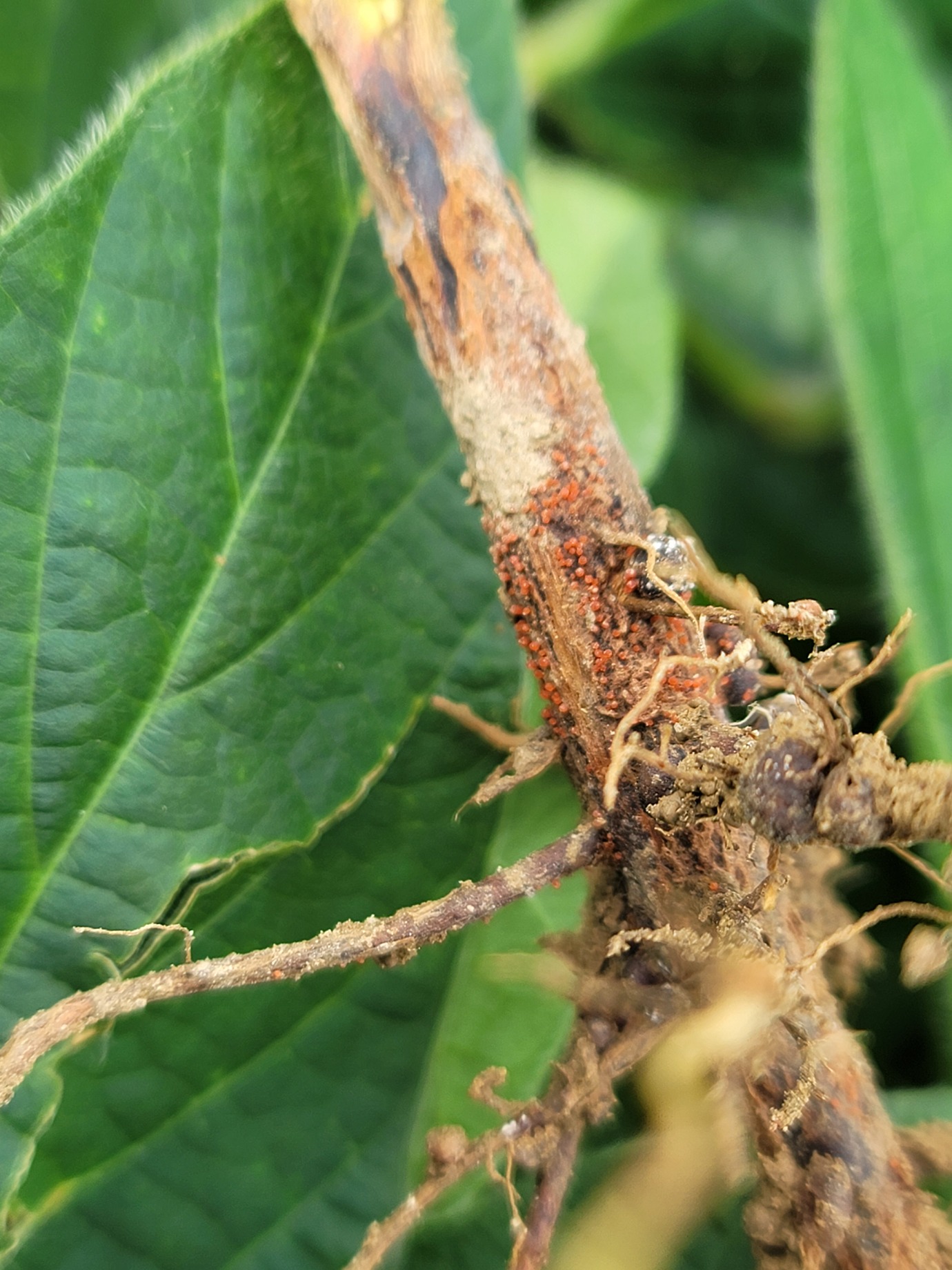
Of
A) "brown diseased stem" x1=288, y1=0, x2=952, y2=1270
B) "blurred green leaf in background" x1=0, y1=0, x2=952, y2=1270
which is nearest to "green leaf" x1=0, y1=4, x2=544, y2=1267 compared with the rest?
"blurred green leaf in background" x1=0, y1=0, x2=952, y2=1270

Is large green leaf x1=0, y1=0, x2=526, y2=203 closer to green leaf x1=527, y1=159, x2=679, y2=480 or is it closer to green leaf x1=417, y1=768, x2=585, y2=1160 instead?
green leaf x1=527, y1=159, x2=679, y2=480

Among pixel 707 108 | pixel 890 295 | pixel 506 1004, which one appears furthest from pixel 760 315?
pixel 506 1004

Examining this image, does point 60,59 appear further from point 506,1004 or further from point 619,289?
point 506,1004

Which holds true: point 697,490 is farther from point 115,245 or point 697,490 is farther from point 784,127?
point 115,245

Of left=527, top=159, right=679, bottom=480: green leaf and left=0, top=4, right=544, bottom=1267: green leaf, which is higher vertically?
left=527, top=159, right=679, bottom=480: green leaf

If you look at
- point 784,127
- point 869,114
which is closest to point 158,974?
point 869,114

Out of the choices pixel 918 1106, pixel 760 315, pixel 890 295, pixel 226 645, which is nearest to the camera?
pixel 226 645
